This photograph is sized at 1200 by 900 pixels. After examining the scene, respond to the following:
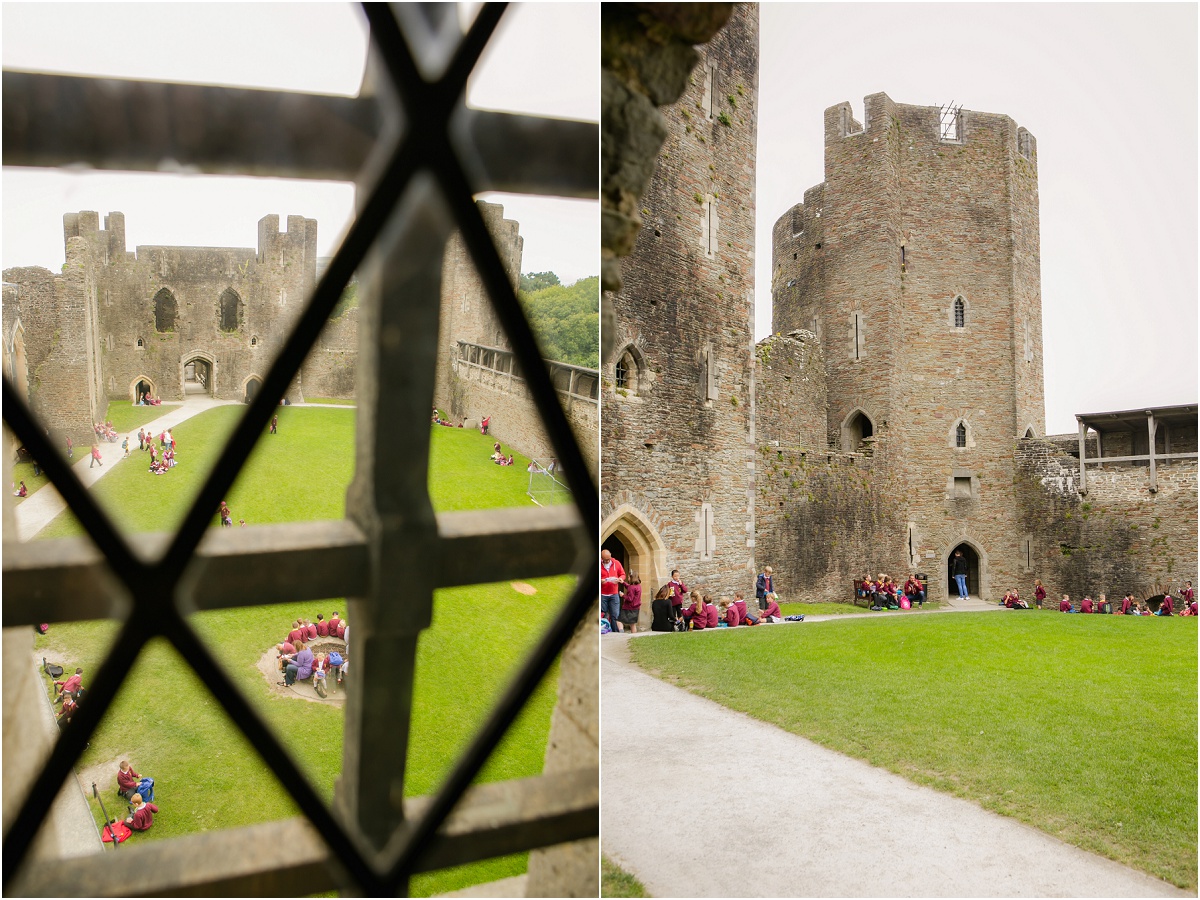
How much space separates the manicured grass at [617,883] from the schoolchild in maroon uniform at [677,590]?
19.9ft

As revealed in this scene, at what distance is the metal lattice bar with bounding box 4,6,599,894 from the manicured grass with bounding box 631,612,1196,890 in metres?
4.23

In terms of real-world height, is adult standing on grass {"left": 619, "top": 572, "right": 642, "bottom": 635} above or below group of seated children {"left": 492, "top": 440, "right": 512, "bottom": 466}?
below

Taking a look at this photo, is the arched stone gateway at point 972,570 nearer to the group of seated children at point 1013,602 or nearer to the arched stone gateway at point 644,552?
the group of seated children at point 1013,602

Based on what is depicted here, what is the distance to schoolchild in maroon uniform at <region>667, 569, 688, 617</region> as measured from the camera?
9.95m

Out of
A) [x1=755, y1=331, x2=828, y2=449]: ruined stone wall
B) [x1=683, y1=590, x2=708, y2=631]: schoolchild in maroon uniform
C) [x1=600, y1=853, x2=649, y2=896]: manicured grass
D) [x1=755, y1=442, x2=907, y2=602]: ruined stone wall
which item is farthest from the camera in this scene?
[x1=755, y1=331, x2=828, y2=449]: ruined stone wall

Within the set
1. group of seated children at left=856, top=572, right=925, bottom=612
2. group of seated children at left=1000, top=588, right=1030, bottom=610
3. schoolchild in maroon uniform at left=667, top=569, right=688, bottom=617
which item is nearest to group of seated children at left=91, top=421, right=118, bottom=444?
schoolchild in maroon uniform at left=667, top=569, right=688, bottom=617

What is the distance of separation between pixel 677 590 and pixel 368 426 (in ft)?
31.6

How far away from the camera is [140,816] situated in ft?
14.5

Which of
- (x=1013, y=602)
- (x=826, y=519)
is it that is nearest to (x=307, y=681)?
(x=826, y=519)

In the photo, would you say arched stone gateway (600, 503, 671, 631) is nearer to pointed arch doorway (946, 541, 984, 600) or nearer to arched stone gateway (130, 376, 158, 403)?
arched stone gateway (130, 376, 158, 403)

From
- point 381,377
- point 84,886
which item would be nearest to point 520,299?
point 381,377

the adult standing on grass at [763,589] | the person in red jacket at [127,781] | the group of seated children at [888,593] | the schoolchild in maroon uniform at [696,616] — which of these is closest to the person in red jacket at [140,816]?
the person in red jacket at [127,781]

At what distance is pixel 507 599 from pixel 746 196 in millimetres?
7628

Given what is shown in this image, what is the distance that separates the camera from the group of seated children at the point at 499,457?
12625mm
